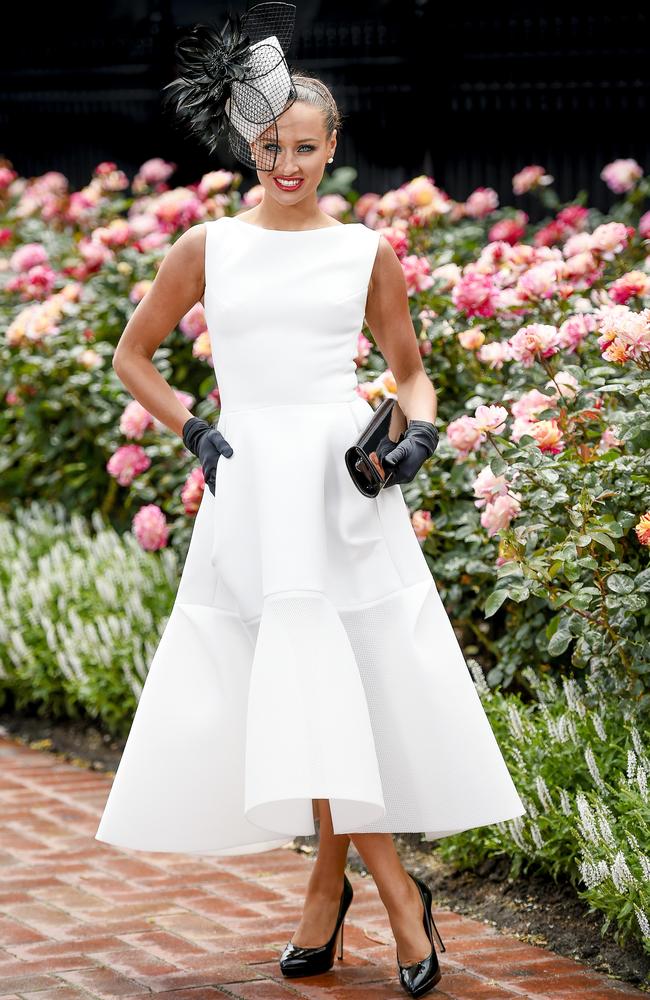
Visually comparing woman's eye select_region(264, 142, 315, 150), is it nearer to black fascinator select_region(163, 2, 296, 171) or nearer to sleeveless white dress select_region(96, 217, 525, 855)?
black fascinator select_region(163, 2, 296, 171)

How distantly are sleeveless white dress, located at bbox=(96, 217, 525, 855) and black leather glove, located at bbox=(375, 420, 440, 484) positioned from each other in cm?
9

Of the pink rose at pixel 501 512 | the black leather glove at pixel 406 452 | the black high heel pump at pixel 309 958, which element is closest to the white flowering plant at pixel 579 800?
the pink rose at pixel 501 512

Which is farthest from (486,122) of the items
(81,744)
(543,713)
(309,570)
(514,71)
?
(309,570)

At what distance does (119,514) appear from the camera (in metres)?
6.55

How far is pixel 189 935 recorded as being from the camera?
358cm

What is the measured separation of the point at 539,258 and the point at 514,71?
4.19 meters

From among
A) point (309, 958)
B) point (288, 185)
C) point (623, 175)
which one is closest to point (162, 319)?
point (288, 185)

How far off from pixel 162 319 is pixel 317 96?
584 mm

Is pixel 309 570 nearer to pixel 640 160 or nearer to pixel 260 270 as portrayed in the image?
pixel 260 270

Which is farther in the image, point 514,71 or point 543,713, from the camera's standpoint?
point 514,71

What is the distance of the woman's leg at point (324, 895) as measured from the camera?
3289mm

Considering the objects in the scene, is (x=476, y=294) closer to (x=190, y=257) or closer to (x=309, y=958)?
(x=190, y=257)

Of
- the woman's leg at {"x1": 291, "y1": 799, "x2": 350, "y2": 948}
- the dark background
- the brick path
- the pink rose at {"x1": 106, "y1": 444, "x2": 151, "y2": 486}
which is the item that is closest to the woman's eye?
the woman's leg at {"x1": 291, "y1": 799, "x2": 350, "y2": 948}

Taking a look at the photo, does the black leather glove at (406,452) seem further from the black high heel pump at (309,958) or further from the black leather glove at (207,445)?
the black high heel pump at (309,958)
